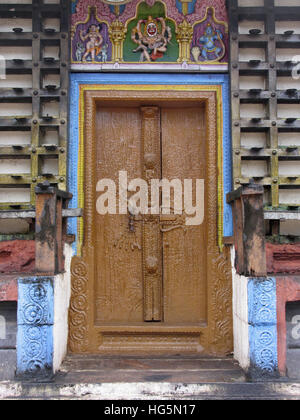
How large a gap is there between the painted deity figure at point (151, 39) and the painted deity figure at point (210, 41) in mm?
406

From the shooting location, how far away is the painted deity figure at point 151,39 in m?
4.78

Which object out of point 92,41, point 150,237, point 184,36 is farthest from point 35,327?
point 184,36

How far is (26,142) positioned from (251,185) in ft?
8.49

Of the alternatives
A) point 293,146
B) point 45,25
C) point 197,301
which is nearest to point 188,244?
point 197,301

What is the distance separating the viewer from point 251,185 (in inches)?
149

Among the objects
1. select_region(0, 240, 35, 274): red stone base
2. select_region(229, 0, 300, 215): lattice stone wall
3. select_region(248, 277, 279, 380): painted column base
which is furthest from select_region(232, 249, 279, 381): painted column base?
select_region(0, 240, 35, 274): red stone base

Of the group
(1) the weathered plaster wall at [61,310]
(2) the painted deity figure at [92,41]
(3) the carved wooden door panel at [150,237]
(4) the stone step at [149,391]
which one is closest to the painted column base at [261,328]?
(4) the stone step at [149,391]

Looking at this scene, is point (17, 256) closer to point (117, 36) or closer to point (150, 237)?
point (150, 237)

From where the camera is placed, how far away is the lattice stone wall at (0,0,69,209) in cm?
461

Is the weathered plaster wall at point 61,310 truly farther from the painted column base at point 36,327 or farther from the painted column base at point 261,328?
the painted column base at point 261,328

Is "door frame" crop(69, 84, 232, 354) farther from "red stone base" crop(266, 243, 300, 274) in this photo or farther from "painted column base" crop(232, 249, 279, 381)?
"painted column base" crop(232, 249, 279, 381)

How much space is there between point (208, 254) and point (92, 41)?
2754 mm

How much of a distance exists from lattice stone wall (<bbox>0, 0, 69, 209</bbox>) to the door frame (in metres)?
0.28

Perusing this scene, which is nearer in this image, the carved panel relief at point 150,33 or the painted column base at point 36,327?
the painted column base at point 36,327
